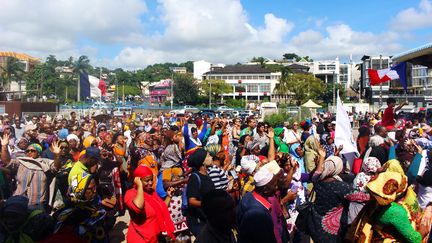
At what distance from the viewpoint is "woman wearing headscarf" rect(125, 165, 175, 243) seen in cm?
388

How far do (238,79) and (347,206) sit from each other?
92.7m

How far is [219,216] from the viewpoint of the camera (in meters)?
3.04

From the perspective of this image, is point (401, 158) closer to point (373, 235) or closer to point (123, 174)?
point (373, 235)

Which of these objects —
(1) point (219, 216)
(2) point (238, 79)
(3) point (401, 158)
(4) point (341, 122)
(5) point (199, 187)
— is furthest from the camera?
(2) point (238, 79)

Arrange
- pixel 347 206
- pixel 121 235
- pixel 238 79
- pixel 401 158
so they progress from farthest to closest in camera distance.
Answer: pixel 238 79 → pixel 121 235 → pixel 401 158 → pixel 347 206

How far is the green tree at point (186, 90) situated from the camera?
7981cm

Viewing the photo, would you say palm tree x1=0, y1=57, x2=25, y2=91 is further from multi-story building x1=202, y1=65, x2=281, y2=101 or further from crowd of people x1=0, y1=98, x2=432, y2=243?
crowd of people x1=0, y1=98, x2=432, y2=243

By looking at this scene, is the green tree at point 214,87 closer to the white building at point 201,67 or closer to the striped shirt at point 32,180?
the white building at point 201,67

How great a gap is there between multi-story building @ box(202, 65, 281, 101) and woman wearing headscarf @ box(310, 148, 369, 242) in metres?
89.3

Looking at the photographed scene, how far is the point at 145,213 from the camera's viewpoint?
3922mm

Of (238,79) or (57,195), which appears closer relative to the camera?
(57,195)

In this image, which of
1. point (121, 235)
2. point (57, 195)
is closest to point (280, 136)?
point (121, 235)

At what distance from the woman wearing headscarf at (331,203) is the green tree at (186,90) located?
75.7m

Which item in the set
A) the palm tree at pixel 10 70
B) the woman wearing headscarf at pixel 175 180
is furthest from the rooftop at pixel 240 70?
the woman wearing headscarf at pixel 175 180
